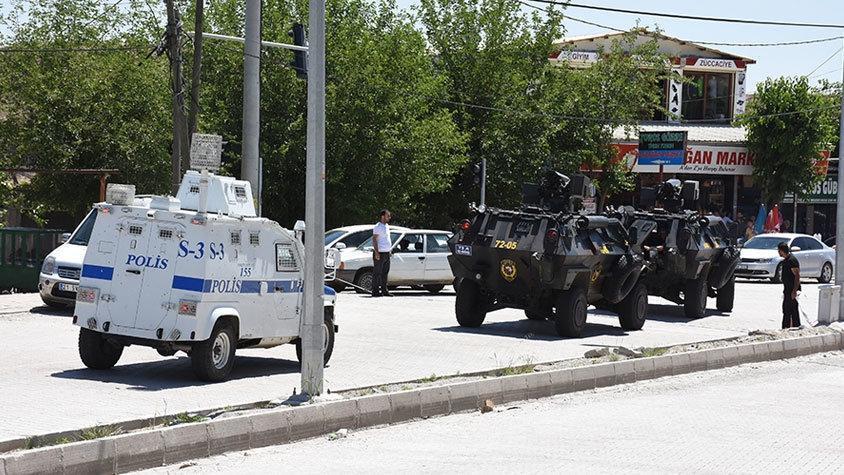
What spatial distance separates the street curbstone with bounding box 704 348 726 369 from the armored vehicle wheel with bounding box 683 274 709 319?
668 cm

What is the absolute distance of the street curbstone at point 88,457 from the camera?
8.18 meters

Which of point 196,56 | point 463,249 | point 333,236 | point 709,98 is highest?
point 709,98

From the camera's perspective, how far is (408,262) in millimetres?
26547

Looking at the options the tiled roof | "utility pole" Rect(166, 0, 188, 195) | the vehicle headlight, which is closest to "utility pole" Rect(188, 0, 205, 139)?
"utility pole" Rect(166, 0, 188, 195)

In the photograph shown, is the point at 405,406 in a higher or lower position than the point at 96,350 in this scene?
lower

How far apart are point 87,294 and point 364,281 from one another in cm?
1362

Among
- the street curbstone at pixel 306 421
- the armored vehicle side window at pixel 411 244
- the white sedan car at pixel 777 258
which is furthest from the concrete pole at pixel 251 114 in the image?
the white sedan car at pixel 777 258

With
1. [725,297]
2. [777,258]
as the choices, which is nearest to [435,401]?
[725,297]

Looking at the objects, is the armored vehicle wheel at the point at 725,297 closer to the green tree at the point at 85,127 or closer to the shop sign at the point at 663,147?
the green tree at the point at 85,127

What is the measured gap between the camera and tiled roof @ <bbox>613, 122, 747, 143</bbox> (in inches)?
1951

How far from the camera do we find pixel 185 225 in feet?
40.8

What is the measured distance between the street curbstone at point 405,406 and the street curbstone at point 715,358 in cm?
610

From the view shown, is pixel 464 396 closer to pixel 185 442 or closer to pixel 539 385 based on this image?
pixel 539 385

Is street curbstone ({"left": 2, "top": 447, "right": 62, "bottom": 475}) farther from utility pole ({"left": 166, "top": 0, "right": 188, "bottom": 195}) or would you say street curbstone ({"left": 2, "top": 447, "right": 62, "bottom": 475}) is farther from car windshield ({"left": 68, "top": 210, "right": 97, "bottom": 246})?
utility pole ({"left": 166, "top": 0, "right": 188, "bottom": 195})
